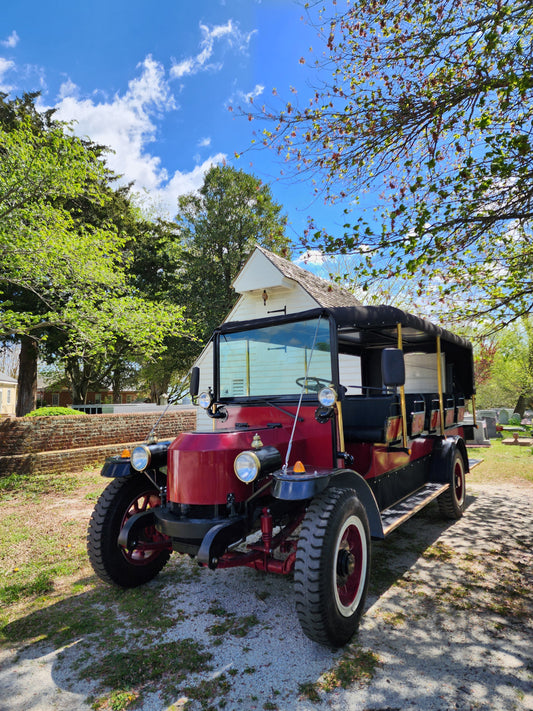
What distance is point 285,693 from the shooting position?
7.46 ft

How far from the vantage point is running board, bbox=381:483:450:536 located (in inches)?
141

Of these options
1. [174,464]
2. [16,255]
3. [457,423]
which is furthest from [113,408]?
[174,464]

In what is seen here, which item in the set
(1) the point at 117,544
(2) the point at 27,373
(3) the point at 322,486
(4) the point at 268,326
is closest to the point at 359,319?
(4) the point at 268,326

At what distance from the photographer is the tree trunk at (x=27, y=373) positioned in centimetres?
1770

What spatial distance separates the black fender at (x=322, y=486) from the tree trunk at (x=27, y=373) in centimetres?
1795

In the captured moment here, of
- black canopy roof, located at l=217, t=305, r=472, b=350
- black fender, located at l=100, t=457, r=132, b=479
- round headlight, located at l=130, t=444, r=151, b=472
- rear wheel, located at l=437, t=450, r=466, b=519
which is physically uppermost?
black canopy roof, located at l=217, t=305, r=472, b=350

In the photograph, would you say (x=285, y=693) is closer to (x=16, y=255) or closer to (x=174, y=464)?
(x=174, y=464)

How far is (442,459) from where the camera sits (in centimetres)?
548

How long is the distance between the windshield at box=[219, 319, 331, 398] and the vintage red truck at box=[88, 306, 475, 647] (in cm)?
1

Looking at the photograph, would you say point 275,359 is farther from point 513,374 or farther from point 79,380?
point 513,374

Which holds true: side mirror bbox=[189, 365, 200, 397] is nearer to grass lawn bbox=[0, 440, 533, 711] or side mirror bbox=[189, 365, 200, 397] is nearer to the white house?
grass lawn bbox=[0, 440, 533, 711]

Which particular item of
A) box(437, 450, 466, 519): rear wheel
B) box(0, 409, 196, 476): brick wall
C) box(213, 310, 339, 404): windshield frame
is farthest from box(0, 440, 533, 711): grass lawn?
box(437, 450, 466, 519): rear wheel

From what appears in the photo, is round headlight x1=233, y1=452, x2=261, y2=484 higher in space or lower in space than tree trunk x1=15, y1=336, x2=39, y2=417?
lower

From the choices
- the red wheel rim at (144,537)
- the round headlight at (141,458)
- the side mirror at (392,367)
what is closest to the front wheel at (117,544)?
the red wheel rim at (144,537)
